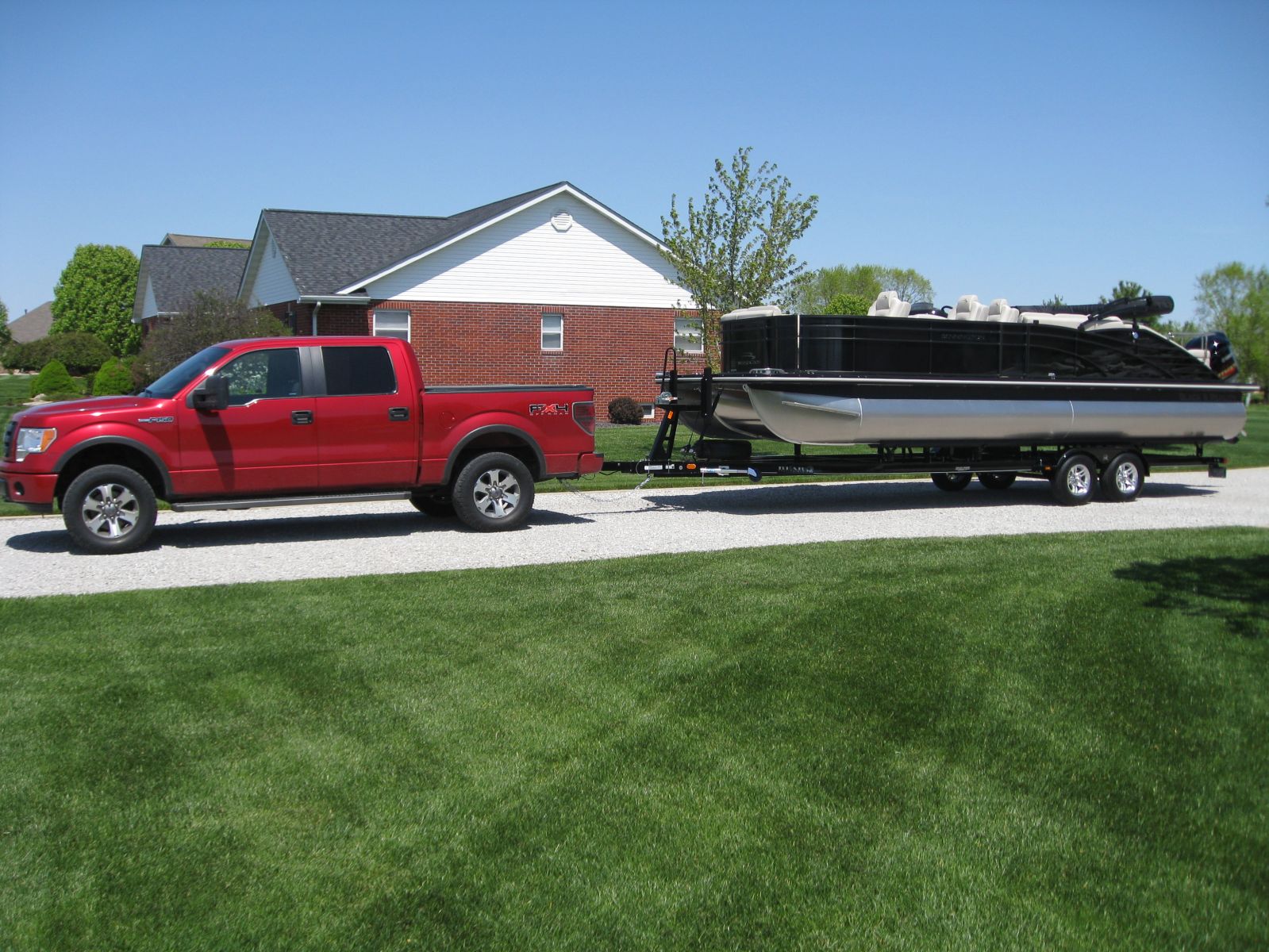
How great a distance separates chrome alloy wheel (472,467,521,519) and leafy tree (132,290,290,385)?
47.7ft

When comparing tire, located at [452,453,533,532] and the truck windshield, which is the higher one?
the truck windshield

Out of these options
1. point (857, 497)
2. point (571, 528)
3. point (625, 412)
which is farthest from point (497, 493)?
point (625, 412)

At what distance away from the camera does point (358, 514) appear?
46.1 feet

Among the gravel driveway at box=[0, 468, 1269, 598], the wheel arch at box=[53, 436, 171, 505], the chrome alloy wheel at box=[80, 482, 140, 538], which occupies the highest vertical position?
the wheel arch at box=[53, 436, 171, 505]

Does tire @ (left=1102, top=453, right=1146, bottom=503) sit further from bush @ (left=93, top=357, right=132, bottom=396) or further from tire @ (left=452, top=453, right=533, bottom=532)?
bush @ (left=93, top=357, right=132, bottom=396)

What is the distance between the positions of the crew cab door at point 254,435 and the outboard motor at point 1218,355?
1335cm

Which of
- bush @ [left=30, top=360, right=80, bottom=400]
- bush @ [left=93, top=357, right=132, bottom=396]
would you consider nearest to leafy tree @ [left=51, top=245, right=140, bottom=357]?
bush @ [left=30, top=360, right=80, bottom=400]

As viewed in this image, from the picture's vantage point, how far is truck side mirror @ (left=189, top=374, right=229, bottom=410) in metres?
11.2

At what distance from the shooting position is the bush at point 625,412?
102ft

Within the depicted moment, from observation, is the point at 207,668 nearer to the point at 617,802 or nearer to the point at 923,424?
the point at 617,802

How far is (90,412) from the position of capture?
10977 mm

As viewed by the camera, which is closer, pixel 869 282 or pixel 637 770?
pixel 637 770

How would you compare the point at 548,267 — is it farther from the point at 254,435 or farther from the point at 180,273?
the point at 254,435

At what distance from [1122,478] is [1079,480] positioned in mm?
764
